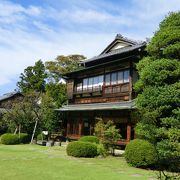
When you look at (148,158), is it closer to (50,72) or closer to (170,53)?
(170,53)

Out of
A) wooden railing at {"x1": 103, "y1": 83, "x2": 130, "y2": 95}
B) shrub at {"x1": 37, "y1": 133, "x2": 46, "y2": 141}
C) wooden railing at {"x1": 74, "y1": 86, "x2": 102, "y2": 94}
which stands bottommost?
shrub at {"x1": 37, "y1": 133, "x2": 46, "y2": 141}

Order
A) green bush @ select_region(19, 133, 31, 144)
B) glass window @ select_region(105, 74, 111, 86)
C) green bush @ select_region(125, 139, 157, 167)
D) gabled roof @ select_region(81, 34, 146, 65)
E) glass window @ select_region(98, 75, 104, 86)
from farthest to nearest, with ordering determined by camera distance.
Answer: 1. green bush @ select_region(19, 133, 31, 144)
2. gabled roof @ select_region(81, 34, 146, 65)
3. glass window @ select_region(98, 75, 104, 86)
4. glass window @ select_region(105, 74, 111, 86)
5. green bush @ select_region(125, 139, 157, 167)

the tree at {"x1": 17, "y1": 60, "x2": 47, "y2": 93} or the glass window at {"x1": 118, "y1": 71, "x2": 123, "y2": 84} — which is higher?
the tree at {"x1": 17, "y1": 60, "x2": 47, "y2": 93}

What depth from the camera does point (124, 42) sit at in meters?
32.3

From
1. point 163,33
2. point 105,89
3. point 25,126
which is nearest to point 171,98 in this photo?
point 163,33

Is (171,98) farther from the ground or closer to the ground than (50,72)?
closer to the ground

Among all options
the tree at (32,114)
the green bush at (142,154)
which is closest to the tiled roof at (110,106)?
the tree at (32,114)

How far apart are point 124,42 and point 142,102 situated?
16526 mm

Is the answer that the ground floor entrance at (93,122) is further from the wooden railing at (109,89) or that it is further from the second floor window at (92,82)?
the second floor window at (92,82)

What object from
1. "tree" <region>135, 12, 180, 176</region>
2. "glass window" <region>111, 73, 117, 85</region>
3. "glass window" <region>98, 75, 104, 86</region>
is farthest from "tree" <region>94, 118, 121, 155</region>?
"glass window" <region>98, 75, 104, 86</region>

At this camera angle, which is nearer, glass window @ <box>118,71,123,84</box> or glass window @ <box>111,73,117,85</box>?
glass window @ <box>118,71,123,84</box>

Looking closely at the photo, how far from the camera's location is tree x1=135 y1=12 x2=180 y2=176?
15.6 metres

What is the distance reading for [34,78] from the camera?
2359 inches

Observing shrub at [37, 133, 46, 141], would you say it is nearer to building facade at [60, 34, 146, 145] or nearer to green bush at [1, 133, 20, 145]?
building facade at [60, 34, 146, 145]
